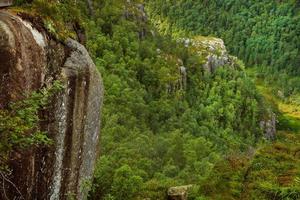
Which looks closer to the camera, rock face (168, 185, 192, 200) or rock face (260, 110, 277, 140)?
rock face (168, 185, 192, 200)

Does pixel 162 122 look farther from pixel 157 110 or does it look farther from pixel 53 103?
pixel 53 103

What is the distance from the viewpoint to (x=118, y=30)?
15450 cm

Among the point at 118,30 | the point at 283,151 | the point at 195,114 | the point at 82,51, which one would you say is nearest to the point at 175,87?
the point at 195,114

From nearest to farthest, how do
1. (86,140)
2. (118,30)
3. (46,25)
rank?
(46,25) → (86,140) → (118,30)

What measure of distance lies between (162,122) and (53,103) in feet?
368

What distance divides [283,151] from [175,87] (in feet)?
407

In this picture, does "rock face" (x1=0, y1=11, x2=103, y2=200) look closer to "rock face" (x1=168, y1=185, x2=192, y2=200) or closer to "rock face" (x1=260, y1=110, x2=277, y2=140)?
"rock face" (x1=168, y1=185, x2=192, y2=200)

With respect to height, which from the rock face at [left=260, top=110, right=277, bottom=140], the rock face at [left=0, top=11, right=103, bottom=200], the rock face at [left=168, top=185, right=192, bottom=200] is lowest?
the rock face at [left=260, top=110, right=277, bottom=140]

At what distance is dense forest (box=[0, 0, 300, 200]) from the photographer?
30.8 meters

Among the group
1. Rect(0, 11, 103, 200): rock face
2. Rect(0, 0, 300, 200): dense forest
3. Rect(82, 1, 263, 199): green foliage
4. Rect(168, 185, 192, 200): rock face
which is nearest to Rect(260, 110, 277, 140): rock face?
Rect(0, 0, 300, 200): dense forest

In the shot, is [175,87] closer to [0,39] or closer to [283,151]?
[283,151]

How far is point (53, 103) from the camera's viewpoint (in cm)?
2205

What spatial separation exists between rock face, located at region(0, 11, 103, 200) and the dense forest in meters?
1.18

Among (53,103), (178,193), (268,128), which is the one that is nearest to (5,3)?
(53,103)
